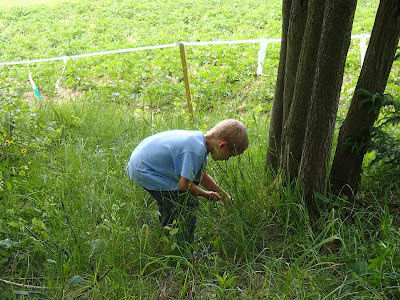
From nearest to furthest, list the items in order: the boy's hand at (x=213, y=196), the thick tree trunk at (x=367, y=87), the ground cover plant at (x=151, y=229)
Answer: the ground cover plant at (x=151, y=229) < the thick tree trunk at (x=367, y=87) < the boy's hand at (x=213, y=196)

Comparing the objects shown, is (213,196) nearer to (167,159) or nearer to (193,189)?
(193,189)

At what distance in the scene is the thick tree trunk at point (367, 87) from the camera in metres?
3.18

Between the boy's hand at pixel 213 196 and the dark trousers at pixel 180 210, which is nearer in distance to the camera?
the dark trousers at pixel 180 210

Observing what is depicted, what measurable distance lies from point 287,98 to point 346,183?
2.55 ft

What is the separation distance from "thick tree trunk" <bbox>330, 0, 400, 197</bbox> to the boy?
76cm

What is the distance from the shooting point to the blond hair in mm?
3344

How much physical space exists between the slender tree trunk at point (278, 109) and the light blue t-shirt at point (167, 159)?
0.74 meters

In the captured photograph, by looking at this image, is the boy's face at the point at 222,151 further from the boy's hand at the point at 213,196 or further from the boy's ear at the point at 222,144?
the boy's hand at the point at 213,196

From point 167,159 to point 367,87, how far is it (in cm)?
150

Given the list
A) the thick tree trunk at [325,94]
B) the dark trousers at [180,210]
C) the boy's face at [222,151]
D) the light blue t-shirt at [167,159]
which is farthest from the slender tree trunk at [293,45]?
the dark trousers at [180,210]

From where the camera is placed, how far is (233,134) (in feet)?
11.0

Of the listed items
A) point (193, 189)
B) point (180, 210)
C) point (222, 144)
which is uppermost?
point (222, 144)

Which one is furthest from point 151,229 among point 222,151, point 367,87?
point 367,87

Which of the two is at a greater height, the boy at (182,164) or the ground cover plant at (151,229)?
the boy at (182,164)
